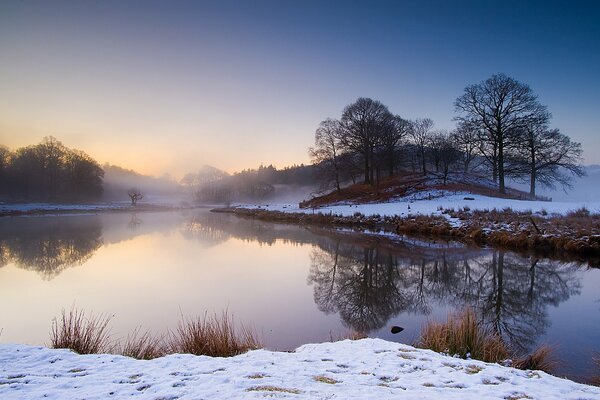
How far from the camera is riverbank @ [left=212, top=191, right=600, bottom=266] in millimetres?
14500

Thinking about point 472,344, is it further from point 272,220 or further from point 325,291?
point 272,220

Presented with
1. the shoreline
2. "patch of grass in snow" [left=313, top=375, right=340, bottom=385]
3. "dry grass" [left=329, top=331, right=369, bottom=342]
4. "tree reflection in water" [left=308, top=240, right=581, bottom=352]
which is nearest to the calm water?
"tree reflection in water" [left=308, top=240, right=581, bottom=352]

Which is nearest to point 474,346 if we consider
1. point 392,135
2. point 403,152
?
point 392,135

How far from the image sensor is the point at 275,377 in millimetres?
4062

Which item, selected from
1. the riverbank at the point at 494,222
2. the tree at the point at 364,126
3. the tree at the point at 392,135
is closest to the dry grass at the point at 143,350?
the riverbank at the point at 494,222

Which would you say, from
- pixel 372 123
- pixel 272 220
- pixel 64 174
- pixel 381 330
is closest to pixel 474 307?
pixel 381 330

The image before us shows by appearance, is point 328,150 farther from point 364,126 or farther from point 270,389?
point 270,389

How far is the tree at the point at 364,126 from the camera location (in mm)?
44125

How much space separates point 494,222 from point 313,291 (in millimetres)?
14184

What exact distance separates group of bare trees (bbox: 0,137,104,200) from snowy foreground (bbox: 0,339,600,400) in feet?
277

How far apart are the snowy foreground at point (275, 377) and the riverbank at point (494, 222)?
11729 millimetres

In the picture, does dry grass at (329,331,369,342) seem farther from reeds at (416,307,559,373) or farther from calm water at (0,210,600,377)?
reeds at (416,307,559,373)

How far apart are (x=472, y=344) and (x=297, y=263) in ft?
31.6

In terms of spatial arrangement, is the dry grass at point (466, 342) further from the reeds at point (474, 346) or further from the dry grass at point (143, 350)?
the dry grass at point (143, 350)
